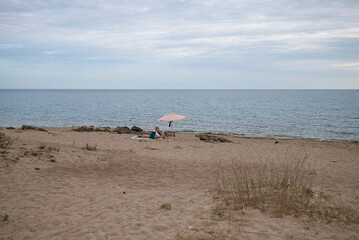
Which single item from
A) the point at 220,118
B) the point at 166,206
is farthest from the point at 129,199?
the point at 220,118

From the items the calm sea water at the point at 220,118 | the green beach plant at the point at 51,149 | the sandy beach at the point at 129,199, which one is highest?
the green beach plant at the point at 51,149

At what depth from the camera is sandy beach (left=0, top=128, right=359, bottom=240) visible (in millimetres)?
5184

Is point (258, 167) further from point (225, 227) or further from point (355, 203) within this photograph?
point (225, 227)

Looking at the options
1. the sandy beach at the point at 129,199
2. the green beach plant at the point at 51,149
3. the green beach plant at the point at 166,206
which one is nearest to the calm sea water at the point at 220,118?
the sandy beach at the point at 129,199

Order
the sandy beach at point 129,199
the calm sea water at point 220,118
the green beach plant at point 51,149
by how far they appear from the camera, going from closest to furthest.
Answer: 1. the sandy beach at point 129,199
2. the green beach plant at point 51,149
3. the calm sea water at point 220,118

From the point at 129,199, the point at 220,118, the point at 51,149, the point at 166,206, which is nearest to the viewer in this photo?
the point at 166,206

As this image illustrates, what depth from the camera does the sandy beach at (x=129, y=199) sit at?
17.0 ft

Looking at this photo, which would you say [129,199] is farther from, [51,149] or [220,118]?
[220,118]

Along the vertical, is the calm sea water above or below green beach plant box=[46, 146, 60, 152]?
below

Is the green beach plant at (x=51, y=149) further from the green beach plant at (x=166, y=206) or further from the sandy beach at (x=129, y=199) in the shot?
the green beach plant at (x=166, y=206)

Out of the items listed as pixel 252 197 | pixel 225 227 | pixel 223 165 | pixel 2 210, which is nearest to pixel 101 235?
pixel 225 227

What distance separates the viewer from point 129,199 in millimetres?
7289

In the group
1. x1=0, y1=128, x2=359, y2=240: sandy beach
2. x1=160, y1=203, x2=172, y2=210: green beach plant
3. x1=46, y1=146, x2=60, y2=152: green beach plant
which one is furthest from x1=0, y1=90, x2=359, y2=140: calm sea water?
x1=160, y1=203, x2=172, y2=210: green beach plant

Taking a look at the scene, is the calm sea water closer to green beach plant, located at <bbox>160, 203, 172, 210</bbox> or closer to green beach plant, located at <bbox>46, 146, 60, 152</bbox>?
green beach plant, located at <bbox>46, 146, 60, 152</bbox>
